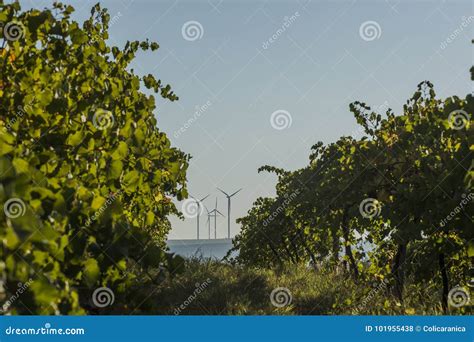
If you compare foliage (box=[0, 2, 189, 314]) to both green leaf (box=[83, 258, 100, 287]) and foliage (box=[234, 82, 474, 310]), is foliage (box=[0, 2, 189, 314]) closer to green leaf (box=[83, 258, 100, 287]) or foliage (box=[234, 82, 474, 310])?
green leaf (box=[83, 258, 100, 287])

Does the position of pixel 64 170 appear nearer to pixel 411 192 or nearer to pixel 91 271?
pixel 91 271

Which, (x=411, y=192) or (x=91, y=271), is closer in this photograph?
(x=91, y=271)

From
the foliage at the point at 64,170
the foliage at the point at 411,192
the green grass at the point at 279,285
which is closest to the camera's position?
the foliage at the point at 64,170

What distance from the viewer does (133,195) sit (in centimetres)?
746

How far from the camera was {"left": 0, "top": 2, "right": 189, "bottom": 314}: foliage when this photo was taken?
3.12 meters

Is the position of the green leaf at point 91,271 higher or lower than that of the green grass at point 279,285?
lower

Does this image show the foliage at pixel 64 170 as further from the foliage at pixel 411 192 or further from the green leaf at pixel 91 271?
the foliage at pixel 411 192

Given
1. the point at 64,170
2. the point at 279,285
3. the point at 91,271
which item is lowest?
the point at 91,271

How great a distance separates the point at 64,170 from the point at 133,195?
10.2 ft

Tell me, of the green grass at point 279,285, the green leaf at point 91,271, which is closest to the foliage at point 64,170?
the green leaf at point 91,271

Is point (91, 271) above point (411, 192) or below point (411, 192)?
below

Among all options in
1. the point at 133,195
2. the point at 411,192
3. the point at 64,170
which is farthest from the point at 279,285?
the point at 64,170

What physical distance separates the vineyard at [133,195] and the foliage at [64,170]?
0.03ft

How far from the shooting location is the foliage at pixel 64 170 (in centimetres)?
312
